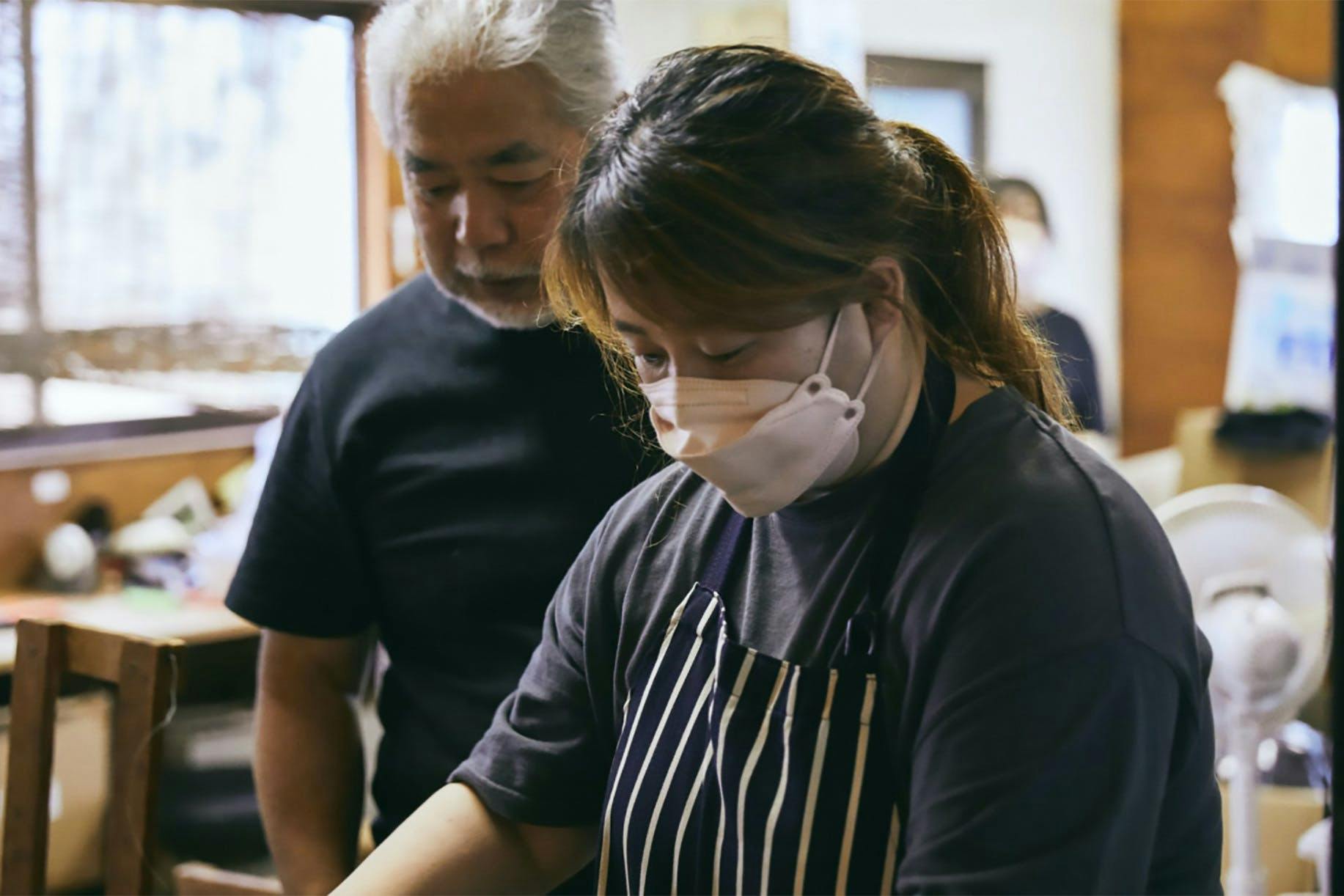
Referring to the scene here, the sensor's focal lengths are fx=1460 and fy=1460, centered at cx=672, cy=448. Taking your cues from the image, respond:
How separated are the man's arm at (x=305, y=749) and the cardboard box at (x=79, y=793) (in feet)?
4.87

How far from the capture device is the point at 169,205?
3.70 m

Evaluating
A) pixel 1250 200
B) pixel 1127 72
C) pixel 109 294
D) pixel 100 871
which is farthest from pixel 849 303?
pixel 1127 72

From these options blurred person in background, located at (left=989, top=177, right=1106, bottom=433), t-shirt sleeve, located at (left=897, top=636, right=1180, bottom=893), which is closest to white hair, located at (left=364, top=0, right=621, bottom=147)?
t-shirt sleeve, located at (left=897, top=636, right=1180, bottom=893)

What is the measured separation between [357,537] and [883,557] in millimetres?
696

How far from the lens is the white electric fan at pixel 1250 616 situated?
5.98 ft

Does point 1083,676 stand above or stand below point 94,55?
below

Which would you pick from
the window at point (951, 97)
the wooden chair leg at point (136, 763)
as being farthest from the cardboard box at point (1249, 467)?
the wooden chair leg at point (136, 763)

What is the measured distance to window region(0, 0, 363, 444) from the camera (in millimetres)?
3412

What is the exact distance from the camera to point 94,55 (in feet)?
11.5

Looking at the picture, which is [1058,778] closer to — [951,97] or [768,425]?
[768,425]

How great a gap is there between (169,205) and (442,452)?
257 centimetres

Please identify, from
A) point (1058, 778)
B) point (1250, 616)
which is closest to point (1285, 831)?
point (1250, 616)

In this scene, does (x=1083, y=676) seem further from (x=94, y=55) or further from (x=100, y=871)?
(x=94, y=55)

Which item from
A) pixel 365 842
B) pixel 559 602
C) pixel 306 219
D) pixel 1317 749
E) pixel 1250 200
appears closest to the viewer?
pixel 559 602
